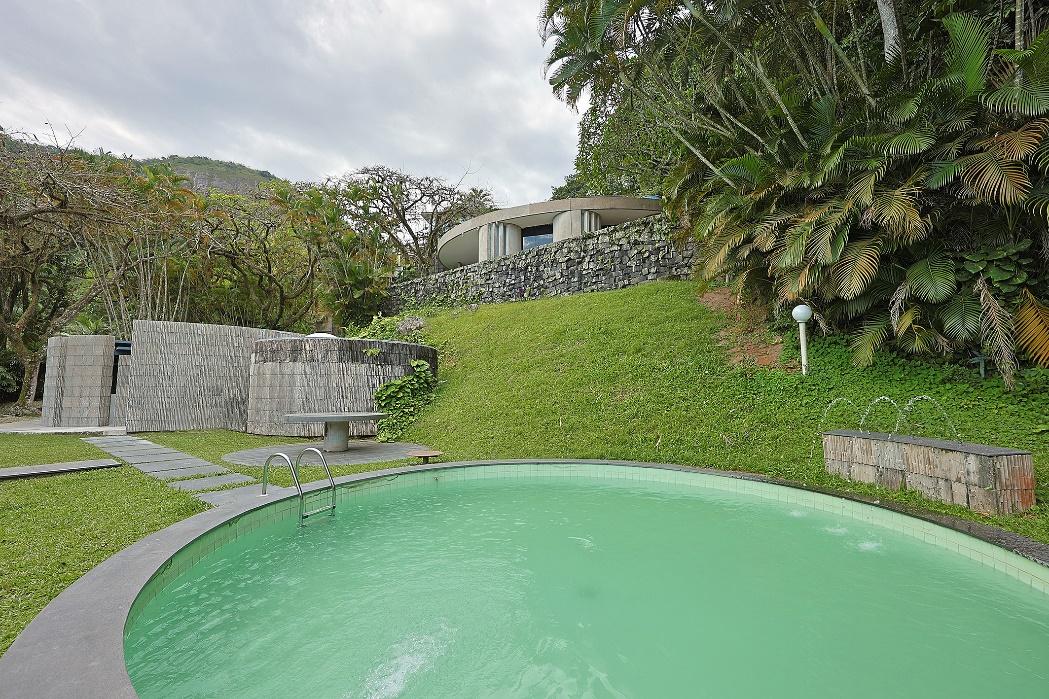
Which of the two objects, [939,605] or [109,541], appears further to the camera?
[109,541]

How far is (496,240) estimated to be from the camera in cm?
1997

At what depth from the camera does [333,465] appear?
6766 mm

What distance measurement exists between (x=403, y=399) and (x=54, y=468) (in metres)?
5.27

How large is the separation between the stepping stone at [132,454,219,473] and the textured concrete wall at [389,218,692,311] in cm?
1163

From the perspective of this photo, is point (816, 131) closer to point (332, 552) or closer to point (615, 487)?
point (615, 487)

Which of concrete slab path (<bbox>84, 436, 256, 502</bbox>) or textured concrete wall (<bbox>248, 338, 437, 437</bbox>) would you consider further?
textured concrete wall (<bbox>248, 338, 437, 437</bbox>)

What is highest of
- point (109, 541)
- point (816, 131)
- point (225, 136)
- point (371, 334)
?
point (225, 136)

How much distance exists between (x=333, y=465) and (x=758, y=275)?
27.9 ft

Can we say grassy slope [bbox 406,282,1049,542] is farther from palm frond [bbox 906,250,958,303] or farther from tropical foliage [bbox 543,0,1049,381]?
palm frond [bbox 906,250,958,303]

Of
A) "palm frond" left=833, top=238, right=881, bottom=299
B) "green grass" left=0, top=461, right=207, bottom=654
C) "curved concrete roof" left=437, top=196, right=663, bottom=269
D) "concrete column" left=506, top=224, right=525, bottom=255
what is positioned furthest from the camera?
"concrete column" left=506, top=224, right=525, bottom=255

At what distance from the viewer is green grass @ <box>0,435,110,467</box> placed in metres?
6.37

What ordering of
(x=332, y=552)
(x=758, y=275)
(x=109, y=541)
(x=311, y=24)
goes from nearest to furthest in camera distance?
1. (x=109, y=541)
2. (x=332, y=552)
3. (x=758, y=275)
4. (x=311, y=24)

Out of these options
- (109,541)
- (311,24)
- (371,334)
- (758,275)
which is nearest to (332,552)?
(109,541)

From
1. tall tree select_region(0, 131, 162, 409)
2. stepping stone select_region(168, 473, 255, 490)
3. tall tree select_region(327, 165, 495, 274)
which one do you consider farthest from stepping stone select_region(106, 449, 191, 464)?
tall tree select_region(327, 165, 495, 274)
